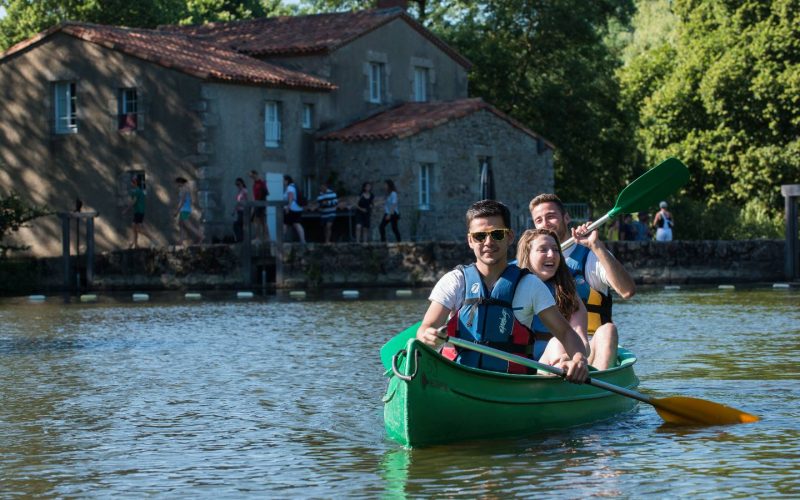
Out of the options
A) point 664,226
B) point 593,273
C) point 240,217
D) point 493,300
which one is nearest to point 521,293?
point 493,300

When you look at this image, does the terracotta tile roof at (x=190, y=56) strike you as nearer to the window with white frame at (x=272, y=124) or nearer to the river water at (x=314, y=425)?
the window with white frame at (x=272, y=124)

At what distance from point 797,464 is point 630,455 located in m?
1.06

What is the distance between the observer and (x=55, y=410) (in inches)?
500

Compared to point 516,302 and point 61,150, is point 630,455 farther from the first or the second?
point 61,150

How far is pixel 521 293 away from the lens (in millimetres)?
9797

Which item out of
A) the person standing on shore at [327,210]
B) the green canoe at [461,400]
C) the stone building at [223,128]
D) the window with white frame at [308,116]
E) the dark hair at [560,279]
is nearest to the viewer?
the green canoe at [461,400]

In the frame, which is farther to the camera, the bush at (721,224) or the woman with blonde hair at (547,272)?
the bush at (721,224)

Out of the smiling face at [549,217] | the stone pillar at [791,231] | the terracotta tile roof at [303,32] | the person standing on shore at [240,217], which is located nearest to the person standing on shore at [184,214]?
the person standing on shore at [240,217]

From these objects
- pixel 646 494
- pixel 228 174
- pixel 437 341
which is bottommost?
pixel 646 494

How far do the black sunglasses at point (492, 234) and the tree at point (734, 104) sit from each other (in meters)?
38.0

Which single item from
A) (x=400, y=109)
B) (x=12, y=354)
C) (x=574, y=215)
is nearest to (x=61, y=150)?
(x=400, y=109)

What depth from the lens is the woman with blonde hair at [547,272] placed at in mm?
10703

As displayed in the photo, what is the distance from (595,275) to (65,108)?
31.9m

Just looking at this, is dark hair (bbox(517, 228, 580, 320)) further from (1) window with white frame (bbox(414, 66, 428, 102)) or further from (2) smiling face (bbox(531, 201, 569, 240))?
(1) window with white frame (bbox(414, 66, 428, 102))
